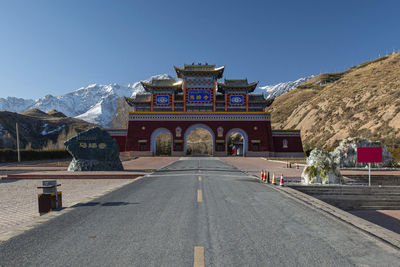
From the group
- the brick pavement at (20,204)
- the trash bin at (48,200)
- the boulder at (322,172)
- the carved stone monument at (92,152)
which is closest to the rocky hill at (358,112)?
the boulder at (322,172)

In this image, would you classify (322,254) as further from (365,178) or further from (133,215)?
(365,178)

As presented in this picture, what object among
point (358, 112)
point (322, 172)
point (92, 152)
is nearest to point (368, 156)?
point (322, 172)

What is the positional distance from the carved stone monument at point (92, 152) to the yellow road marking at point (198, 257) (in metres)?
16.1

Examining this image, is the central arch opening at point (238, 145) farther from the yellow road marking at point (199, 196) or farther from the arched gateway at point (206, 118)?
the yellow road marking at point (199, 196)

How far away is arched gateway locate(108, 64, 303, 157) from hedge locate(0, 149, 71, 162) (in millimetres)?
11050

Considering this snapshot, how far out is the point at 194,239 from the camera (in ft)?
14.7

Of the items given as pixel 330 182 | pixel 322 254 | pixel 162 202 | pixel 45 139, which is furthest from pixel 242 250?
pixel 45 139

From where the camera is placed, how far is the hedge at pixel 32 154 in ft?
105

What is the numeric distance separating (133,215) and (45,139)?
389ft

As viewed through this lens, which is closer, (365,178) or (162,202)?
(162,202)

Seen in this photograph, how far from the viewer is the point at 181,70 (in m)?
46.0

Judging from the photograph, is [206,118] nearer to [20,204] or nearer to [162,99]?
[162,99]

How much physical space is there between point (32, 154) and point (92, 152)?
22553 millimetres

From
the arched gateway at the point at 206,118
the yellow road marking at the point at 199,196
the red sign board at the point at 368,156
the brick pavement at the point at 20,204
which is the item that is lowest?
the brick pavement at the point at 20,204
